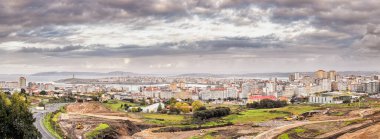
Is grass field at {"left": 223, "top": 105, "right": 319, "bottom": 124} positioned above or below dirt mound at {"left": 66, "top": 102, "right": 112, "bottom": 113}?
below

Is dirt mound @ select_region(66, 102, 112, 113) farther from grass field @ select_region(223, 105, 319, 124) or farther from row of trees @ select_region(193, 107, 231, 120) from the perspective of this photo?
grass field @ select_region(223, 105, 319, 124)

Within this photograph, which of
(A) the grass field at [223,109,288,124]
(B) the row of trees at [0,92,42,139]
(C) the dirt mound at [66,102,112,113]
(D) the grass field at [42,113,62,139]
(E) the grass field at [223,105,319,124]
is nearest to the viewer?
(B) the row of trees at [0,92,42,139]

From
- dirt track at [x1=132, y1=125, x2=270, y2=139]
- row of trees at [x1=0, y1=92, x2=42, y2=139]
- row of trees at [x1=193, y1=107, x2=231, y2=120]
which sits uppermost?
row of trees at [x1=0, y1=92, x2=42, y2=139]

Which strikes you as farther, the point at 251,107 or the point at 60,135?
the point at 251,107

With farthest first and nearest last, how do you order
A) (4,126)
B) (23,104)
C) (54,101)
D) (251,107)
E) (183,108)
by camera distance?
(54,101)
(251,107)
(183,108)
(23,104)
(4,126)

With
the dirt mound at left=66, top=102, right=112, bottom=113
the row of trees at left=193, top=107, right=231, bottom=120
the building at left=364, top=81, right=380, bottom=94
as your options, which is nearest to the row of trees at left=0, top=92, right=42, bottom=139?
the row of trees at left=193, top=107, right=231, bottom=120

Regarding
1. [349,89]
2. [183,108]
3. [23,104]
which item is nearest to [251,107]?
[183,108]

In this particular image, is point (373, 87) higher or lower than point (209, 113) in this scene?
higher

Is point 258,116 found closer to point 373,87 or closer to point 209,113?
point 209,113

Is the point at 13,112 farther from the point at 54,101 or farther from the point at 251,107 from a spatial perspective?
the point at 54,101

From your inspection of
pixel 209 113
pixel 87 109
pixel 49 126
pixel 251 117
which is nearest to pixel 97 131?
pixel 49 126

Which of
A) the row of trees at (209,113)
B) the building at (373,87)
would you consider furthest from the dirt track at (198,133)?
the building at (373,87)
